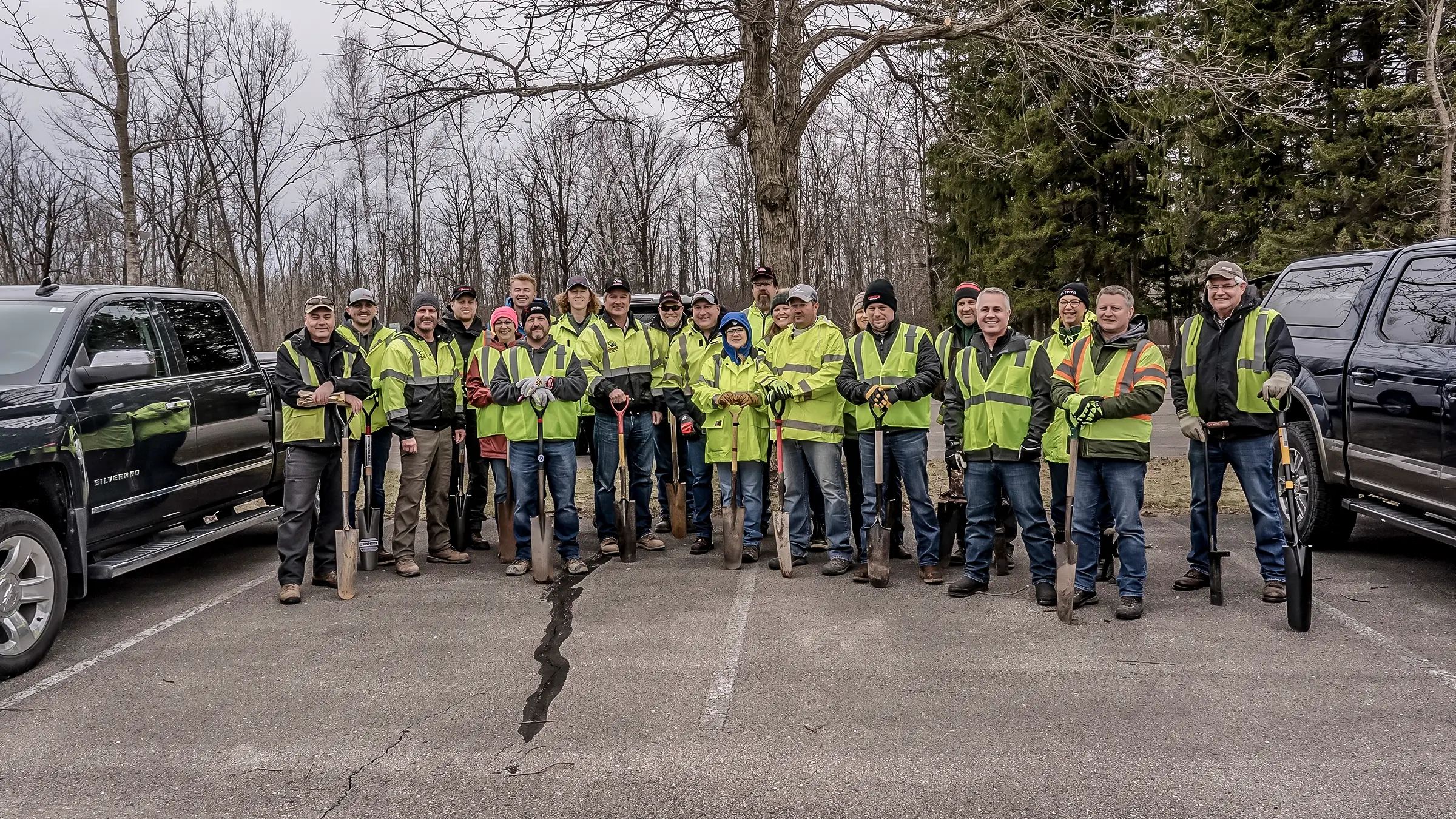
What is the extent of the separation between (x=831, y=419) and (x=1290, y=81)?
268 inches

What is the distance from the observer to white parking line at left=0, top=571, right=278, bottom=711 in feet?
14.9

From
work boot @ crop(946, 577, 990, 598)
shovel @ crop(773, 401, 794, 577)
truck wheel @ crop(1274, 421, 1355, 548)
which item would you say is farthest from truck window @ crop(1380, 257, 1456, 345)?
shovel @ crop(773, 401, 794, 577)

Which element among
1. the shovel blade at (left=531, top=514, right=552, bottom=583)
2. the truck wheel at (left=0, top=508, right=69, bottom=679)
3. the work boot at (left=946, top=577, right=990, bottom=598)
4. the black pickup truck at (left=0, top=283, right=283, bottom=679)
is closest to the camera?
the truck wheel at (left=0, top=508, right=69, bottom=679)

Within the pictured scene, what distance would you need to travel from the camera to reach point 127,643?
5.37m

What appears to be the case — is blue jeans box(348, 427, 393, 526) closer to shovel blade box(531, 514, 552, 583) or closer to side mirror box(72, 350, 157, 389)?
shovel blade box(531, 514, 552, 583)

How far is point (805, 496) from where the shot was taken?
7.02m

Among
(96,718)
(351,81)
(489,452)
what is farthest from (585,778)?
(351,81)

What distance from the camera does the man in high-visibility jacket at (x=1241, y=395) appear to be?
575cm

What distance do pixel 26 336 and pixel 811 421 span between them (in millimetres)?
4978

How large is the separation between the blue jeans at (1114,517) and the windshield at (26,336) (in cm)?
615

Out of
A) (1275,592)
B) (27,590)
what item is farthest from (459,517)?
(1275,592)

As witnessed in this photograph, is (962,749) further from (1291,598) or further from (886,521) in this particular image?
(886,521)

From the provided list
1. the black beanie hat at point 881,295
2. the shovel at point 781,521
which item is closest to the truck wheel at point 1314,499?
the black beanie hat at point 881,295

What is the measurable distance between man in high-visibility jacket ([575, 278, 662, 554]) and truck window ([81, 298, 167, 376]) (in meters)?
2.98
